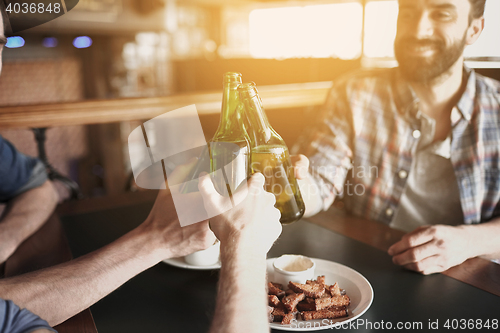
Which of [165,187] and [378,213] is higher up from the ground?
[165,187]

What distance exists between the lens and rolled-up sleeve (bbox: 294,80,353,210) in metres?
1.28

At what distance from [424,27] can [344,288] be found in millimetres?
850

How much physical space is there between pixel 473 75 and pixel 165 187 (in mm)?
1046

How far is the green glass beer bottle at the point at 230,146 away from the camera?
2.18 feet

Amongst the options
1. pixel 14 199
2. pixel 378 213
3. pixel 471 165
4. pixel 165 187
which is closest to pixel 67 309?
pixel 165 187

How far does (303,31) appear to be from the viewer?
5.24 meters

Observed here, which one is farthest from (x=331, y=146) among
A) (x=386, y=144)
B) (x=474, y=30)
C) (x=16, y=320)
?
(x=16, y=320)

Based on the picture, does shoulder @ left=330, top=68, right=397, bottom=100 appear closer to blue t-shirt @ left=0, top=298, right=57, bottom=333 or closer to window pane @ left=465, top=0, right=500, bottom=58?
window pane @ left=465, top=0, right=500, bottom=58

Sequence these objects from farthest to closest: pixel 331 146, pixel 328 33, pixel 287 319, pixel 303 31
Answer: pixel 303 31
pixel 328 33
pixel 331 146
pixel 287 319

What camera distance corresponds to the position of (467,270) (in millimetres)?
851

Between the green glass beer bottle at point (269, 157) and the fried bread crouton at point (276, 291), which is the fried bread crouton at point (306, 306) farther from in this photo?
the green glass beer bottle at point (269, 157)

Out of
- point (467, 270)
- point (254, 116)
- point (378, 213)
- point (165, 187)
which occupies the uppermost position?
point (254, 116)

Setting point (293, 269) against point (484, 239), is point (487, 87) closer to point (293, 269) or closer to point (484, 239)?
point (484, 239)

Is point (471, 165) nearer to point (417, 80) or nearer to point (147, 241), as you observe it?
point (417, 80)
